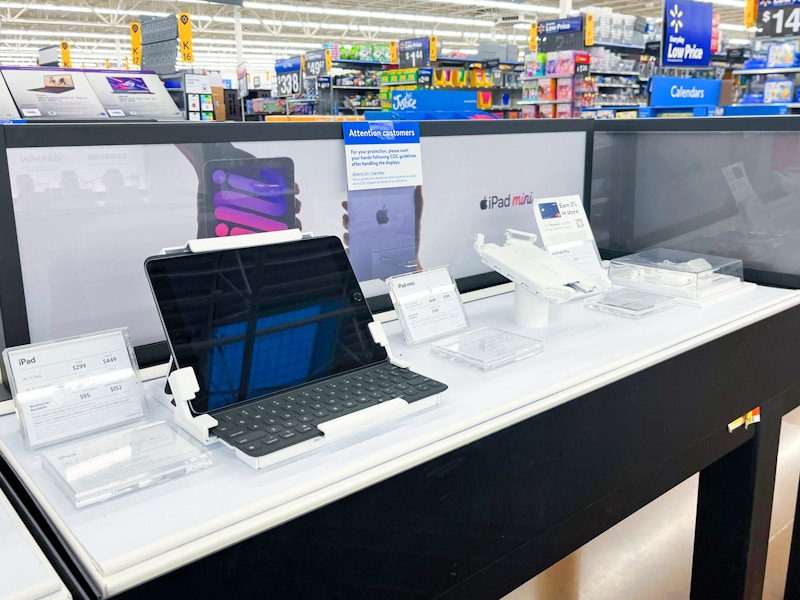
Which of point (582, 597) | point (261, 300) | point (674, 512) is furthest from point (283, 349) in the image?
point (674, 512)

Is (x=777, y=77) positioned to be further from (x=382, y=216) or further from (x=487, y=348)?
(x=487, y=348)

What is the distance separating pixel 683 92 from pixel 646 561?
19.3 feet

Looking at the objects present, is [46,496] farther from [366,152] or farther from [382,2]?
[382,2]

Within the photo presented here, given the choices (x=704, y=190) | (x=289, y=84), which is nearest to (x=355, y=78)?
(x=289, y=84)

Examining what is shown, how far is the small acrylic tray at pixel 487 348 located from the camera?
1107 mm

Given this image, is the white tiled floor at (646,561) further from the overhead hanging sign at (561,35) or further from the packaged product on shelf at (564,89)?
the overhead hanging sign at (561,35)

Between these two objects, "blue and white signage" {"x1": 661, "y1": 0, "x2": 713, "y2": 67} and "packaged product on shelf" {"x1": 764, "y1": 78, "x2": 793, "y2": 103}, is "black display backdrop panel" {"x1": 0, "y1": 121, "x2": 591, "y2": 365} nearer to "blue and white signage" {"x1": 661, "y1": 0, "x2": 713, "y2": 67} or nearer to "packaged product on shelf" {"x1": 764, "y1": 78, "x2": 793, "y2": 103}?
"blue and white signage" {"x1": 661, "y1": 0, "x2": 713, "y2": 67}

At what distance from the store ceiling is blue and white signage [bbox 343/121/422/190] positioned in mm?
14237

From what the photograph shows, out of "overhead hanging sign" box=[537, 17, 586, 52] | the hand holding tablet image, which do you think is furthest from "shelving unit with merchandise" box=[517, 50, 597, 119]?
the hand holding tablet image

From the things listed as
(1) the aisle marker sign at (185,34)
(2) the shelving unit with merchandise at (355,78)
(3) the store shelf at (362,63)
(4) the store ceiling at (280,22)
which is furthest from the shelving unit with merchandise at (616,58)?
(4) the store ceiling at (280,22)

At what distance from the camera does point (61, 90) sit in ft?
15.2

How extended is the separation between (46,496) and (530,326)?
856 mm

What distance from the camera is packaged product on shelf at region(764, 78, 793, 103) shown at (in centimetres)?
678

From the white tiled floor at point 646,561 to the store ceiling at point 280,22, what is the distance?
1377 cm
